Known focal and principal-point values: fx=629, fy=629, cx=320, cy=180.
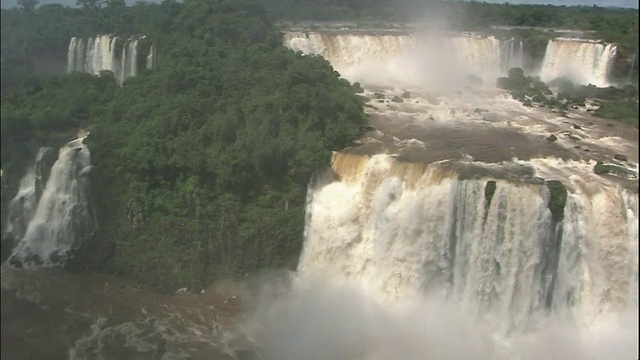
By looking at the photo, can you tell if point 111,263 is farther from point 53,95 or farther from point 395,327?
point 395,327

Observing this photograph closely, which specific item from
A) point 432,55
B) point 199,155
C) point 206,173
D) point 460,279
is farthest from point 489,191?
point 432,55

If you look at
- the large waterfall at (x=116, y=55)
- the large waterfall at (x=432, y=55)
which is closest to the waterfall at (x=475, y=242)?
the large waterfall at (x=116, y=55)

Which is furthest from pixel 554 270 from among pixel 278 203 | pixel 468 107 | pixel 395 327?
pixel 468 107

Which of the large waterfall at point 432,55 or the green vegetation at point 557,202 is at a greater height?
the large waterfall at point 432,55

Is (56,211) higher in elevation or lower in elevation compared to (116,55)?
lower

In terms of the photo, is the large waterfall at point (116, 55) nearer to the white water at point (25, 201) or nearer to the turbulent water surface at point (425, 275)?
the turbulent water surface at point (425, 275)

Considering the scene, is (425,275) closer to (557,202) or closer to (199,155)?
(557,202)
